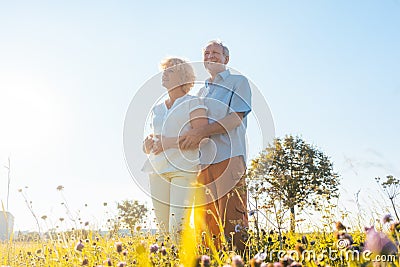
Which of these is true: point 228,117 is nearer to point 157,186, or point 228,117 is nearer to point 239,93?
point 239,93

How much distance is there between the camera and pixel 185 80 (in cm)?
498

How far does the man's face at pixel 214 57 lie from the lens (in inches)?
180

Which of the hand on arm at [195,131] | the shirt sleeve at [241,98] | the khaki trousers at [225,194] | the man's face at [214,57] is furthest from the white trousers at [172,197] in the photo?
the man's face at [214,57]

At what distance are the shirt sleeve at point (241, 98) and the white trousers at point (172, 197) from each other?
32.6 inches

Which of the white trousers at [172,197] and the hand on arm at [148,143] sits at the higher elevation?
the hand on arm at [148,143]

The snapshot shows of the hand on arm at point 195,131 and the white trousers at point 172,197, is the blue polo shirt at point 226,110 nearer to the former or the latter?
the hand on arm at point 195,131

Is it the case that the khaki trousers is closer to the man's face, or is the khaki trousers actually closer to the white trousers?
the white trousers

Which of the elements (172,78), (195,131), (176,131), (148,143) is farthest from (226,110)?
(148,143)

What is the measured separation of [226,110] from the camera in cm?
426

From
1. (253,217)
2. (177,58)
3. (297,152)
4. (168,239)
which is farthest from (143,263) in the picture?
(297,152)

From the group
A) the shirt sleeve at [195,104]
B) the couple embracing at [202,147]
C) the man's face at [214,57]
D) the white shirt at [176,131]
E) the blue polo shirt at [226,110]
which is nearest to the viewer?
the couple embracing at [202,147]

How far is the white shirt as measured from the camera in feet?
14.6

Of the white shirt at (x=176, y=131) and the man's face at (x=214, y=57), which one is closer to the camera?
the white shirt at (x=176, y=131)

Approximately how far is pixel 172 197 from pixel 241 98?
129 centimetres
